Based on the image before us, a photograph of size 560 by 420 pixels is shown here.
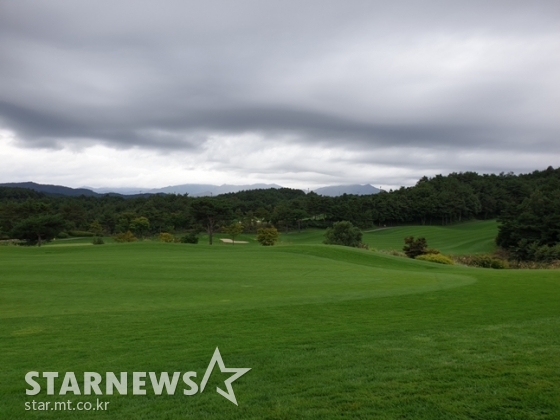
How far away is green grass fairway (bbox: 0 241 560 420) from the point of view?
5.50 m

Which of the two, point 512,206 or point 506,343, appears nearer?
point 506,343

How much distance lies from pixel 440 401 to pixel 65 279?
57.3 feet

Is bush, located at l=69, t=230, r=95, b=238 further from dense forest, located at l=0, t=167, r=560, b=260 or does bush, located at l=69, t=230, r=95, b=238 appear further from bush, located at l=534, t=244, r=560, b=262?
bush, located at l=534, t=244, r=560, b=262

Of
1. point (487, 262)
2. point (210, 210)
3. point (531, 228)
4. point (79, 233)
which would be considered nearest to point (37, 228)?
point (79, 233)

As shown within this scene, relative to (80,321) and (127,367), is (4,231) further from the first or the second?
(127,367)

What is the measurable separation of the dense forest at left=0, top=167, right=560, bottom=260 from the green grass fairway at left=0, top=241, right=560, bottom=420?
47.6 metres

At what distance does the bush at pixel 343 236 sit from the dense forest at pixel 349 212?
75.2 ft

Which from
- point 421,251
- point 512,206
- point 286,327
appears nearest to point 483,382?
point 286,327

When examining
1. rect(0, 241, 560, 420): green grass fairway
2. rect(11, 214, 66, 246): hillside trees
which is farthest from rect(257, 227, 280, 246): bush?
rect(0, 241, 560, 420): green grass fairway

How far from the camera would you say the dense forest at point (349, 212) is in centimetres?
6125

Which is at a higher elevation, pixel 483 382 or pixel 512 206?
pixel 512 206

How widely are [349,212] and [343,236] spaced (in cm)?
4788

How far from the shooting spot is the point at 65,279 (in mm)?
18141

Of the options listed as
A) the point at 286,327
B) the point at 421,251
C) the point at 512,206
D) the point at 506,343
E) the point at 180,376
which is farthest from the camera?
the point at 512,206
